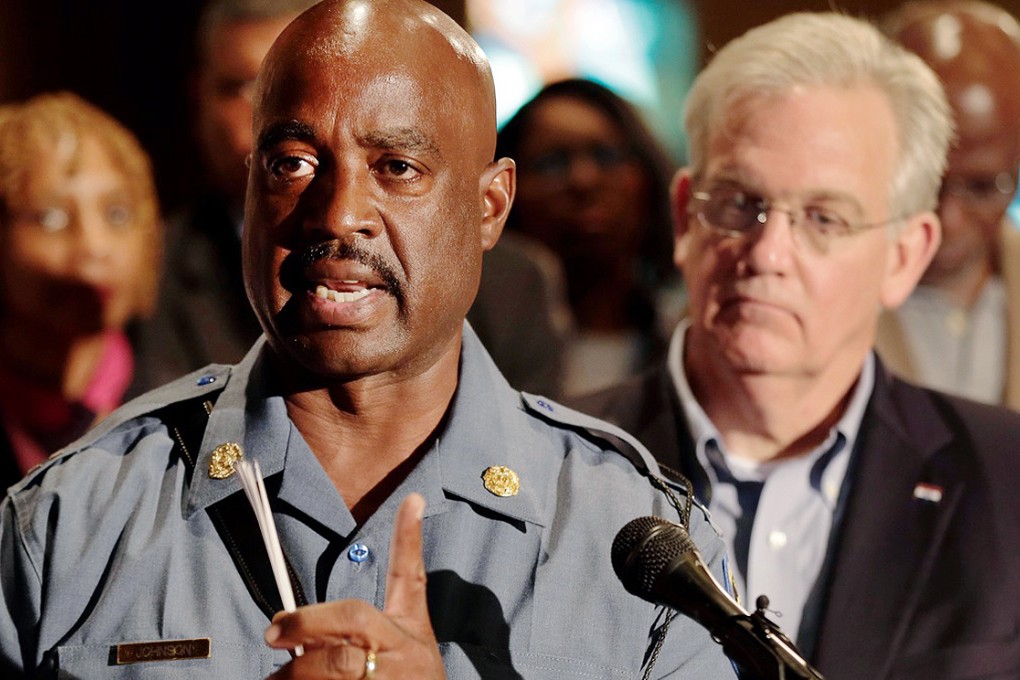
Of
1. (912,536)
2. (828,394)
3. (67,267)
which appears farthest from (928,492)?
(67,267)

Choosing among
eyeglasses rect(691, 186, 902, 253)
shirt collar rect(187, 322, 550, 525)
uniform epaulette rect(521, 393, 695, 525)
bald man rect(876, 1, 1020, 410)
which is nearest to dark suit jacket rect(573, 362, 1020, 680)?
eyeglasses rect(691, 186, 902, 253)

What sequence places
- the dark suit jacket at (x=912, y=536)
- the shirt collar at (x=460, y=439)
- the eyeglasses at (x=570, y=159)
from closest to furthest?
1. the shirt collar at (x=460, y=439)
2. the dark suit jacket at (x=912, y=536)
3. the eyeglasses at (x=570, y=159)

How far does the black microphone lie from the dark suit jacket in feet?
2.51

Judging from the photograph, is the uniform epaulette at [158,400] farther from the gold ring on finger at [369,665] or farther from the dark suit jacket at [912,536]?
the dark suit jacket at [912,536]

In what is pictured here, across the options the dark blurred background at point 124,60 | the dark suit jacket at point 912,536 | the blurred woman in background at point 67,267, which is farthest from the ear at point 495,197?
the dark blurred background at point 124,60

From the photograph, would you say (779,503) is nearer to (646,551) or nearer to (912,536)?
(912,536)

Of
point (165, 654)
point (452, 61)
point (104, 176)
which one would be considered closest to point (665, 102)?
point (104, 176)

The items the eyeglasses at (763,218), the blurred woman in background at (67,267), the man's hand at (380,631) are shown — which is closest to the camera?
the man's hand at (380,631)

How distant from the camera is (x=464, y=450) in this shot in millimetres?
1589

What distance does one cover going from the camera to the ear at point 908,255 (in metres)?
2.27

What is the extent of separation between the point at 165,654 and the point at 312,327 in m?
0.35

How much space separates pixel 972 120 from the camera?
9.72 ft

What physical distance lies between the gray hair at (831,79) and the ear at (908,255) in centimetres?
2

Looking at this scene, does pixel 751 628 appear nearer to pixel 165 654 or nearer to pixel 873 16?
pixel 165 654
